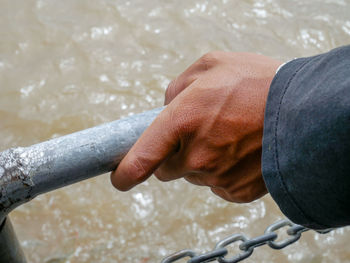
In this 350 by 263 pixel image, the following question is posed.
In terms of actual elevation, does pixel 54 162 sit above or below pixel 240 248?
above

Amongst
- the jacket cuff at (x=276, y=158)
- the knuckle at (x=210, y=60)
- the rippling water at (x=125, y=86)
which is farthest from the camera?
the rippling water at (x=125, y=86)

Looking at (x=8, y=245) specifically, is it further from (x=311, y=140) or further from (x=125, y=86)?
(x=125, y=86)

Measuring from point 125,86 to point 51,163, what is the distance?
164 centimetres

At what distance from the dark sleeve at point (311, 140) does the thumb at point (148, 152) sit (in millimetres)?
231

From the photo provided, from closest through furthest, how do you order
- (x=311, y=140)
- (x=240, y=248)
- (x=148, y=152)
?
1. (x=311, y=140)
2. (x=148, y=152)
3. (x=240, y=248)

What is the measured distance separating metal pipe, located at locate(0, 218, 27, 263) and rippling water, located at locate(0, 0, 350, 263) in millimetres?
806

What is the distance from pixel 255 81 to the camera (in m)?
1.06

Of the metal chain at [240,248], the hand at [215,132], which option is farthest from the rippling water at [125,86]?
the hand at [215,132]

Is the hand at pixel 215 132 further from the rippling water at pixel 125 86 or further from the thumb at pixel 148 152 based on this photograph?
the rippling water at pixel 125 86

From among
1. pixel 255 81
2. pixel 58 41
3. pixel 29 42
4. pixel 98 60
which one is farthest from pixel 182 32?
pixel 255 81

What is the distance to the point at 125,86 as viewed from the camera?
2490 millimetres

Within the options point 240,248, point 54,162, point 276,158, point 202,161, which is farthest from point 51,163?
point 240,248

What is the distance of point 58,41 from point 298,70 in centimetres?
202

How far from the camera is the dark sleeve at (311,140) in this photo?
83cm
